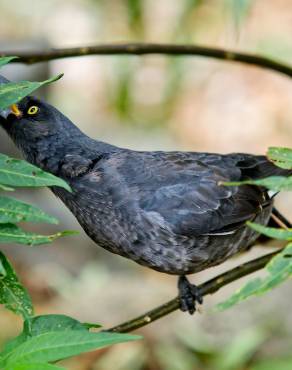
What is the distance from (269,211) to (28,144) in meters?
1.46

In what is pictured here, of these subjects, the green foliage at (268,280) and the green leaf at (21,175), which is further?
the green leaf at (21,175)

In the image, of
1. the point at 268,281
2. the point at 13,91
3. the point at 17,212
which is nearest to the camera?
the point at 268,281

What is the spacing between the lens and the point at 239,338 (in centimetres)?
747

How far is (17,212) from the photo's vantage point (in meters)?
2.60

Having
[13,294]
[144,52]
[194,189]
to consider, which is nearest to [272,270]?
[13,294]

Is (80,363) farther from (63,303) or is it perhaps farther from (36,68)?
(36,68)

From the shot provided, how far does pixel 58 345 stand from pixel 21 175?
0.56m

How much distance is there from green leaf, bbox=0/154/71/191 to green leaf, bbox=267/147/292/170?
2.36 ft

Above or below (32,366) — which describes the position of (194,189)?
below

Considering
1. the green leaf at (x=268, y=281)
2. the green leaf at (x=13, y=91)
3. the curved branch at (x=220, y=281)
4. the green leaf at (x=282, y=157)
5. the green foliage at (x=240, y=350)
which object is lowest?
the green foliage at (x=240, y=350)

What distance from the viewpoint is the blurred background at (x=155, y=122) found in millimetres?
7512

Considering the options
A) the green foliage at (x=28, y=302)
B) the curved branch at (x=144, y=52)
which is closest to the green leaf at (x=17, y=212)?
the green foliage at (x=28, y=302)

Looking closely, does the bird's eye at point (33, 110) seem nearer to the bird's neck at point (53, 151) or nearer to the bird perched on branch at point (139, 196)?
the bird perched on branch at point (139, 196)

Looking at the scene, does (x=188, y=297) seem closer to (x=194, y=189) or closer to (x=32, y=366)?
(x=194, y=189)
